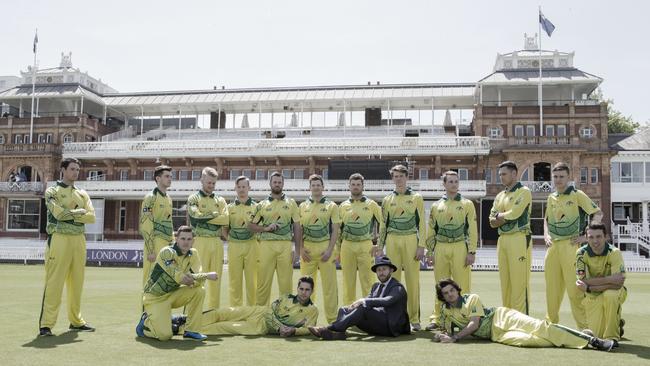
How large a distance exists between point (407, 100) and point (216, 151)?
591 inches

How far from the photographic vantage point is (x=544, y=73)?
43.0 m

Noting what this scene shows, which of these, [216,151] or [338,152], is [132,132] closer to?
[216,151]

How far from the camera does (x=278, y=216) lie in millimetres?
9656

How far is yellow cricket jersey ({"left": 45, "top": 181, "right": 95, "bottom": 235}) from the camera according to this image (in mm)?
8352

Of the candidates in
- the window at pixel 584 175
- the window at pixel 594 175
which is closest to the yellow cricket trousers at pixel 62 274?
the window at pixel 584 175

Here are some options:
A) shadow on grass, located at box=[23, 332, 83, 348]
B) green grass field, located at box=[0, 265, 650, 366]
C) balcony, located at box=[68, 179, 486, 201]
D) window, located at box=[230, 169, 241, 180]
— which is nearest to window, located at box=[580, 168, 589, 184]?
balcony, located at box=[68, 179, 486, 201]

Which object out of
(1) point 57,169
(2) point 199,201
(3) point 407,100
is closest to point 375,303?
(2) point 199,201

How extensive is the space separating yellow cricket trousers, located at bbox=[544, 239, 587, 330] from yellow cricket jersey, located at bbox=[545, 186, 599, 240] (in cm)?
15

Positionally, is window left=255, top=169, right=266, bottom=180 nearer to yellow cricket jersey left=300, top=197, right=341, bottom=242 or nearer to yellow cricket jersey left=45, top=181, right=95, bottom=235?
yellow cricket jersey left=300, top=197, right=341, bottom=242

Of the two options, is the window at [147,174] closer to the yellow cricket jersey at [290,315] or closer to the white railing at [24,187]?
the white railing at [24,187]

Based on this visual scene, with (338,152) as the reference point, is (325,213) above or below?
below

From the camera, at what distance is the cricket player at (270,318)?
8148 millimetres

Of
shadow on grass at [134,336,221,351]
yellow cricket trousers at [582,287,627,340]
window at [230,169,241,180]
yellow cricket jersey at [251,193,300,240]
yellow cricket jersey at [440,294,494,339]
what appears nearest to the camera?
shadow on grass at [134,336,221,351]

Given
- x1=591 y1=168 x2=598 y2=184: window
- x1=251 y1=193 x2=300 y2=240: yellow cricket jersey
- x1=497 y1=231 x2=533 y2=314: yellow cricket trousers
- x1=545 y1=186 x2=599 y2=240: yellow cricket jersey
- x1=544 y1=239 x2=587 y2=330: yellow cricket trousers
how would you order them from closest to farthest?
x1=544 y1=239 x2=587 y2=330: yellow cricket trousers
x1=545 y1=186 x2=599 y2=240: yellow cricket jersey
x1=497 y1=231 x2=533 y2=314: yellow cricket trousers
x1=251 y1=193 x2=300 y2=240: yellow cricket jersey
x1=591 y1=168 x2=598 y2=184: window
